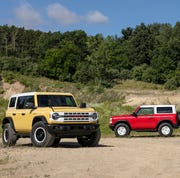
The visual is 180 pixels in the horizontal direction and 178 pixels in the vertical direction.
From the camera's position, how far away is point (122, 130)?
28.7 metres

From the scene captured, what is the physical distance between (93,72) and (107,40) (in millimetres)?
13731

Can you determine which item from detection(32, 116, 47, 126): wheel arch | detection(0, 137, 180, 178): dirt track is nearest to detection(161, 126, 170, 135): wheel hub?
detection(32, 116, 47, 126): wheel arch

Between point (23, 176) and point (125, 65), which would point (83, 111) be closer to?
point (23, 176)

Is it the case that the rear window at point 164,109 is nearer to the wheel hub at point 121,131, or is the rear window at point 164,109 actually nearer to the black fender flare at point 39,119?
the wheel hub at point 121,131

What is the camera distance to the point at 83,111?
17.4 m

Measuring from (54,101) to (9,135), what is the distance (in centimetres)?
226

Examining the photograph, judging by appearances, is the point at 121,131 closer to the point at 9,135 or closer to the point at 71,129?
the point at 9,135

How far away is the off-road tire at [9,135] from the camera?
18.7 metres

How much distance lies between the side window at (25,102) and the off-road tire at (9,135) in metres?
0.92

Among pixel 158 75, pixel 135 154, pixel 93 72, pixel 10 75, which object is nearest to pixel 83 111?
pixel 135 154

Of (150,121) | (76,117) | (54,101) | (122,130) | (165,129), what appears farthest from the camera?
(122,130)

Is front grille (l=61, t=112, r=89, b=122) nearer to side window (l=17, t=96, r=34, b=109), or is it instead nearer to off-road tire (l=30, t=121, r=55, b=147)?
off-road tire (l=30, t=121, r=55, b=147)

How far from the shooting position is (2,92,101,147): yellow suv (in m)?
16.8

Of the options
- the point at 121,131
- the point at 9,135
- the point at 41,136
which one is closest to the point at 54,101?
the point at 41,136
